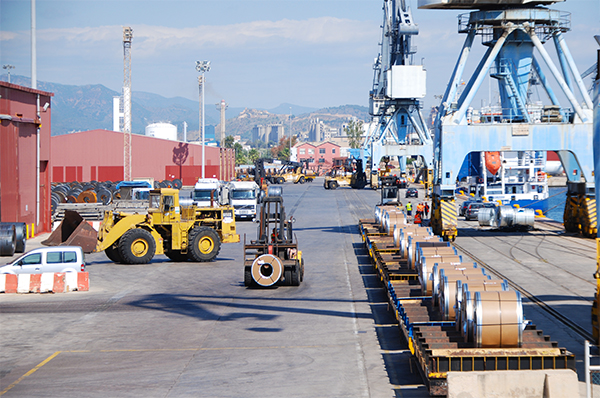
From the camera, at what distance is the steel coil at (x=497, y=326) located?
1249 cm

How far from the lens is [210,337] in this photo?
16.6 m

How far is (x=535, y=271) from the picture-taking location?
87.6 ft

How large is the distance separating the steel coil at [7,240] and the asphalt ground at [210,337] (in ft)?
20.5

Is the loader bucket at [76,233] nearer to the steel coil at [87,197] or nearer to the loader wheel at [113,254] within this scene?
the loader wheel at [113,254]

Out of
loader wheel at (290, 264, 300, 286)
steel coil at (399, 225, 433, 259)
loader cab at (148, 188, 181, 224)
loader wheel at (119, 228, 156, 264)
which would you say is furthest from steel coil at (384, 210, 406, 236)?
loader wheel at (119, 228, 156, 264)

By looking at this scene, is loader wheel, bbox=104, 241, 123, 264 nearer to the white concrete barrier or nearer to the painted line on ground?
the painted line on ground

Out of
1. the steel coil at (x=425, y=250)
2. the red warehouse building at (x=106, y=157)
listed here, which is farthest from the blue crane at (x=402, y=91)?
the steel coil at (x=425, y=250)

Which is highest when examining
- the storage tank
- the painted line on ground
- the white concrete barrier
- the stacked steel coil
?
the storage tank

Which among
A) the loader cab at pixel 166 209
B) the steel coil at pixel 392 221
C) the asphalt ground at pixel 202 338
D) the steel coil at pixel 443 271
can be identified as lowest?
the asphalt ground at pixel 202 338

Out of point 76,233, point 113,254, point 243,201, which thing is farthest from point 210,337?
point 243,201

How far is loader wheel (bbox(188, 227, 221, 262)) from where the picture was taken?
28281 millimetres

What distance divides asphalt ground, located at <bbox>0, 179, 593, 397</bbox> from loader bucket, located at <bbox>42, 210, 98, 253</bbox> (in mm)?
3362

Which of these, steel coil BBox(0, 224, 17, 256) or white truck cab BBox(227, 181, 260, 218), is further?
white truck cab BBox(227, 181, 260, 218)

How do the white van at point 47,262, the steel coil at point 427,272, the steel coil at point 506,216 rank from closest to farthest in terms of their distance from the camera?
the steel coil at point 427,272 < the white van at point 47,262 < the steel coil at point 506,216
